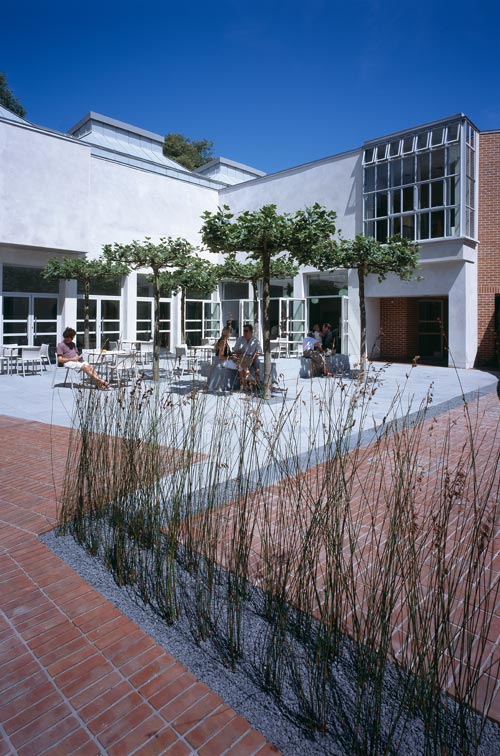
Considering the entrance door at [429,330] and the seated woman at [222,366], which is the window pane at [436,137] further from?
the seated woman at [222,366]

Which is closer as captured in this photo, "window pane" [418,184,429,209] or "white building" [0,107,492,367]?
"white building" [0,107,492,367]

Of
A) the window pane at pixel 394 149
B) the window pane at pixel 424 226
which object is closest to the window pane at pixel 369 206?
the window pane at pixel 394 149

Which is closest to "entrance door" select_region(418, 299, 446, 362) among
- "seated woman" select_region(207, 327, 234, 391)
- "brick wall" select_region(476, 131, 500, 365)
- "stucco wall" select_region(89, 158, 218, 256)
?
"brick wall" select_region(476, 131, 500, 365)

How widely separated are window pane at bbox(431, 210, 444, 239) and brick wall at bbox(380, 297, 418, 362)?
297cm

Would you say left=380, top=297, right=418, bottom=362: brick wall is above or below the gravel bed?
above

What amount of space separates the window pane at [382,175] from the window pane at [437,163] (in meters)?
1.53

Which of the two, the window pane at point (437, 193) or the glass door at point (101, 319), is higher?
the window pane at point (437, 193)

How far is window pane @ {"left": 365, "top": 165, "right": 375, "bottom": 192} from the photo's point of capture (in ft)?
58.3

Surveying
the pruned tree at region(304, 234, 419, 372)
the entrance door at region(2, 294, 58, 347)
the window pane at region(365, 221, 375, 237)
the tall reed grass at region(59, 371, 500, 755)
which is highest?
the window pane at region(365, 221, 375, 237)

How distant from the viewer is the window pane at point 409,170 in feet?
54.9

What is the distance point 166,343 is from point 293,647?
61.0 feet


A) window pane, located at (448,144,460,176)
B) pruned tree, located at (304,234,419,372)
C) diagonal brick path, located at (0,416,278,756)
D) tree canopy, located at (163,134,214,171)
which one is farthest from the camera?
tree canopy, located at (163,134,214,171)

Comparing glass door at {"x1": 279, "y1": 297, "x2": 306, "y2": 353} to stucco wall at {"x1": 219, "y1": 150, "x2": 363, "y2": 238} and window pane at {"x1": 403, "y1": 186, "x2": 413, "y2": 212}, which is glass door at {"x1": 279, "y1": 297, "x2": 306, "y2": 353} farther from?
window pane at {"x1": 403, "y1": 186, "x2": 413, "y2": 212}

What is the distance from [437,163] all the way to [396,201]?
160 centimetres
